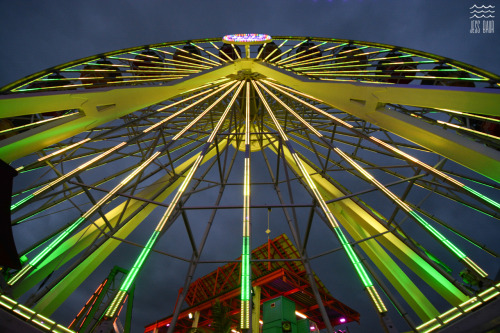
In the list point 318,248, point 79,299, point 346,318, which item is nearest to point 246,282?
point 346,318

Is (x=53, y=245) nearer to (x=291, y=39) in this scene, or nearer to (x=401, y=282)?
(x=401, y=282)

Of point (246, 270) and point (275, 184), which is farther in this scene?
point (275, 184)

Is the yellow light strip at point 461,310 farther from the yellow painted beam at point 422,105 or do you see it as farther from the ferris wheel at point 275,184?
the yellow painted beam at point 422,105

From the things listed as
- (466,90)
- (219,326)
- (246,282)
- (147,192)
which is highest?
(147,192)

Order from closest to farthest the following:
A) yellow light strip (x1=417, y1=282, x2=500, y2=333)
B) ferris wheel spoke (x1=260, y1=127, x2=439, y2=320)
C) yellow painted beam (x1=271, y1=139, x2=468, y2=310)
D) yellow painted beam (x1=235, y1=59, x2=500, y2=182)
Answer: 1. yellow light strip (x1=417, y1=282, x2=500, y2=333)
2. yellow painted beam (x1=235, y1=59, x2=500, y2=182)
3. yellow painted beam (x1=271, y1=139, x2=468, y2=310)
4. ferris wheel spoke (x1=260, y1=127, x2=439, y2=320)

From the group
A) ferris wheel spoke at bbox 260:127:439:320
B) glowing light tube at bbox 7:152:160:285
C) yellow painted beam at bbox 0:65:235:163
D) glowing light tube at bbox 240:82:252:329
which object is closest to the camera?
glowing light tube at bbox 240:82:252:329

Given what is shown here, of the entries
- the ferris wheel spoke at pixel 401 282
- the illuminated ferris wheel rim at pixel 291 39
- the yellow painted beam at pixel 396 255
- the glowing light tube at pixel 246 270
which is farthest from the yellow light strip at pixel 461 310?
the illuminated ferris wheel rim at pixel 291 39

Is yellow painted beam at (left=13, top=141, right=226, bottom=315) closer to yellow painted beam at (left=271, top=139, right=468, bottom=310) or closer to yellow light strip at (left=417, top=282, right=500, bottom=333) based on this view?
yellow painted beam at (left=271, top=139, right=468, bottom=310)

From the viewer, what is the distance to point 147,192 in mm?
11266

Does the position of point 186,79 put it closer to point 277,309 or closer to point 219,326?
point 219,326

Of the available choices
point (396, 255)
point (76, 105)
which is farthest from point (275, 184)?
point (76, 105)

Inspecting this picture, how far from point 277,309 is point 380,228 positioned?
24.3 ft

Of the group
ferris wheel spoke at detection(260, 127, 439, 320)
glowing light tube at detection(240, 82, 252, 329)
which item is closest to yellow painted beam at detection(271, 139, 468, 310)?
ferris wheel spoke at detection(260, 127, 439, 320)

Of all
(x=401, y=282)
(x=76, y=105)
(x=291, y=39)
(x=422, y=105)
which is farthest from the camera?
(x=291, y=39)
